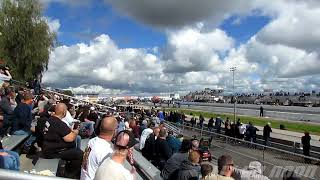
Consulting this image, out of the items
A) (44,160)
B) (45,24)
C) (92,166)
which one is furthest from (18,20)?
(92,166)

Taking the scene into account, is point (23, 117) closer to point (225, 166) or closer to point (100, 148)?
point (225, 166)

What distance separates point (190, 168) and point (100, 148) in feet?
10.0

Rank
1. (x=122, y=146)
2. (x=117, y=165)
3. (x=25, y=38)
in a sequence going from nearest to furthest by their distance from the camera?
(x=117, y=165) < (x=122, y=146) < (x=25, y=38)

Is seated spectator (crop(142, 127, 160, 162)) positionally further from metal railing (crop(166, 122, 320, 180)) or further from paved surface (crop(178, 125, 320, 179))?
paved surface (crop(178, 125, 320, 179))

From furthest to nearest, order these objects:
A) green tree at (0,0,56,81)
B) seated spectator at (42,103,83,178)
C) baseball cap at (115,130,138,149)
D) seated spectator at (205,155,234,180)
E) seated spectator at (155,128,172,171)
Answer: green tree at (0,0,56,81), seated spectator at (155,128,172,171), seated spectator at (42,103,83,178), seated spectator at (205,155,234,180), baseball cap at (115,130,138,149)

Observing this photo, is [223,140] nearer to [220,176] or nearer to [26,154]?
[26,154]

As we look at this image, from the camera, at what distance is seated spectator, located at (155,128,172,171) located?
37.3 ft

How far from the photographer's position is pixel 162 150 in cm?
1142

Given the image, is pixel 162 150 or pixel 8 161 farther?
pixel 162 150

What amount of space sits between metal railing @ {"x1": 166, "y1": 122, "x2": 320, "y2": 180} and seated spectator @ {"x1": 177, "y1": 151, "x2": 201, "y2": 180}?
5783 mm

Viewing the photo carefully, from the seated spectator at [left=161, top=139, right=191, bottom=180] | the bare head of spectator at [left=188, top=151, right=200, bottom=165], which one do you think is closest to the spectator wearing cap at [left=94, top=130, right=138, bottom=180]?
the bare head of spectator at [left=188, top=151, right=200, bottom=165]

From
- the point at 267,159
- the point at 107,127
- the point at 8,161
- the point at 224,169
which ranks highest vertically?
the point at 107,127

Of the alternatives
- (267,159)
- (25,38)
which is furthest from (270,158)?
(25,38)

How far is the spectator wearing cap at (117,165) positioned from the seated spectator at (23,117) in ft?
21.4
